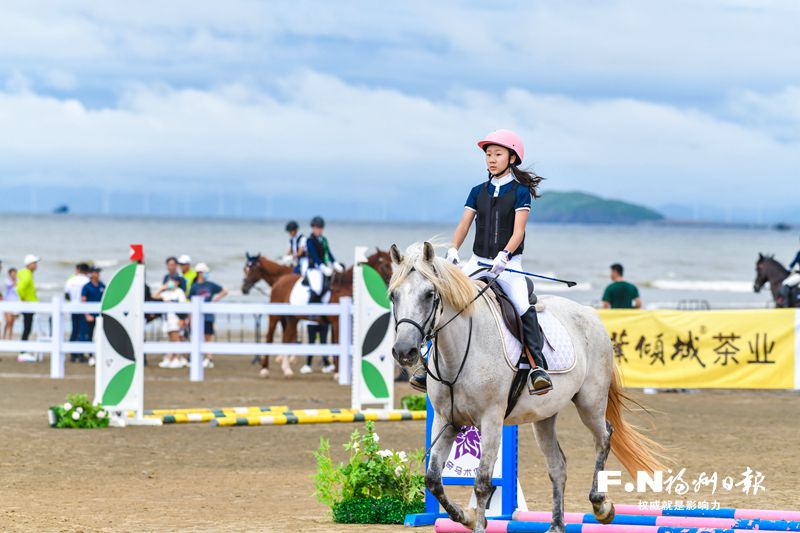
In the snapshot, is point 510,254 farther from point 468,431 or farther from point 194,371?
point 194,371

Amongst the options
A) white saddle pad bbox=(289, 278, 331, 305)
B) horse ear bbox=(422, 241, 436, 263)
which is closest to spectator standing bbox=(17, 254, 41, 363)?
white saddle pad bbox=(289, 278, 331, 305)

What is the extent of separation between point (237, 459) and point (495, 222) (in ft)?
17.9

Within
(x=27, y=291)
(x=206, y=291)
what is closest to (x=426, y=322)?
(x=206, y=291)

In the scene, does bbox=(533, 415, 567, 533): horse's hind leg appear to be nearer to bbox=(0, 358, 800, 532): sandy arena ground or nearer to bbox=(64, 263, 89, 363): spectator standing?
bbox=(0, 358, 800, 532): sandy arena ground

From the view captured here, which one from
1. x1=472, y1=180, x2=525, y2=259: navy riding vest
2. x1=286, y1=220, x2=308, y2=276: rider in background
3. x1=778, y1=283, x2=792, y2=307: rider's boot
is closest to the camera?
x1=472, y1=180, x2=525, y2=259: navy riding vest

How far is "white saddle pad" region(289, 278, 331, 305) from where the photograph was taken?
67.5ft

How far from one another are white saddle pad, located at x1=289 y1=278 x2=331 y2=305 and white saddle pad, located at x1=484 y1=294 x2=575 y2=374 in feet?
42.6

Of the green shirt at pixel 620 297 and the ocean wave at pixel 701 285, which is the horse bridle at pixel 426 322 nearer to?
the green shirt at pixel 620 297

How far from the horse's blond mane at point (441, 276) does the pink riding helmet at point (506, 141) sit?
93cm

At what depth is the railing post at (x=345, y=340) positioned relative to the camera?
18969 millimetres

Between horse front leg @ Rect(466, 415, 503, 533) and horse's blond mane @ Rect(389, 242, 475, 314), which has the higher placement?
horse's blond mane @ Rect(389, 242, 475, 314)

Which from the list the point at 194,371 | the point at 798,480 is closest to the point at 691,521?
the point at 798,480

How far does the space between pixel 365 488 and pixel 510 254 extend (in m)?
2.06

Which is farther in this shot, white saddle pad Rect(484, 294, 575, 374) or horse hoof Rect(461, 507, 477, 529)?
white saddle pad Rect(484, 294, 575, 374)
